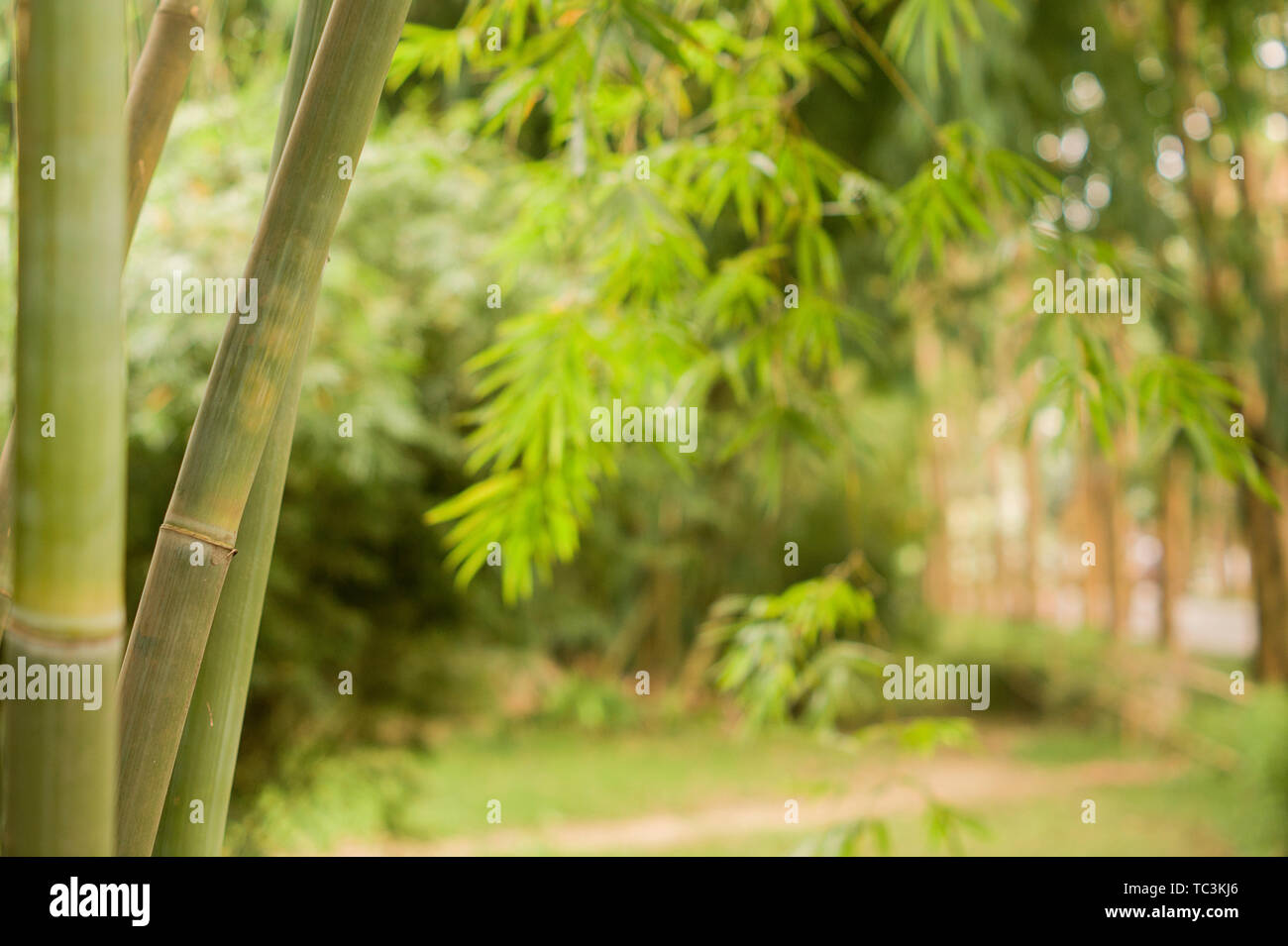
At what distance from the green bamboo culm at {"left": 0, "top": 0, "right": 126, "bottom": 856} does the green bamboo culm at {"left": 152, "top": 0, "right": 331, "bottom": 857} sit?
8.5 inches

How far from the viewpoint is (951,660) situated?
862 cm

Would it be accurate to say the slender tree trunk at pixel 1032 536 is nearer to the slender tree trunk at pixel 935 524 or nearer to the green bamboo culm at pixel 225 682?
the slender tree trunk at pixel 935 524

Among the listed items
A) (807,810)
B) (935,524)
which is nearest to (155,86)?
(807,810)

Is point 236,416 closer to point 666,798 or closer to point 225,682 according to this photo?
point 225,682

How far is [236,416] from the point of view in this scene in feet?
2.16

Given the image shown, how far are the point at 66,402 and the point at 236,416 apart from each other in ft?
0.57

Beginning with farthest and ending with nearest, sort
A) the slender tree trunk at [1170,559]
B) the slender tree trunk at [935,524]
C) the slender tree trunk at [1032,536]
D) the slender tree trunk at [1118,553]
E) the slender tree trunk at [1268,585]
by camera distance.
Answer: the slender tree trunk at [1032,536], the slender tree trunk at [935,524], the slender tree trunk at [1118,553], the slender tree trunk at [1170,559], the slender tree trunk at [1268,585]

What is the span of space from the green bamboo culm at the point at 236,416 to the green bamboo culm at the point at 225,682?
5cm

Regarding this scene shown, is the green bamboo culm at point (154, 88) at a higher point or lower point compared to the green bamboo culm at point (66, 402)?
higher

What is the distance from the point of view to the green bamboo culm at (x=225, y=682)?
728mm

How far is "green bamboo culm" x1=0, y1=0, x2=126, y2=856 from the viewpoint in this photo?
485 millimetres

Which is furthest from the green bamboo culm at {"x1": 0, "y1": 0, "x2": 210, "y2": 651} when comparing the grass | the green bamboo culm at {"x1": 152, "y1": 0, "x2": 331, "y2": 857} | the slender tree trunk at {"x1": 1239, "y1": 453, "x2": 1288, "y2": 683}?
the slender tree trunk at {"x1": 1239, "y1": 453, "x2": 1288, "y2": 683}

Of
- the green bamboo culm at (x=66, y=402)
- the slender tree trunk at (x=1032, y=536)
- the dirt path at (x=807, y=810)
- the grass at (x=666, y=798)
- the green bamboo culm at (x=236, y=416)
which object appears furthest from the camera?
the slender tree trunk at (x=1032, y=536)

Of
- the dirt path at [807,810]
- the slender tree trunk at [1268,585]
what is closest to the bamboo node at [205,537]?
the dirt path at [807,810]
